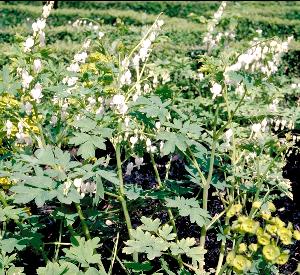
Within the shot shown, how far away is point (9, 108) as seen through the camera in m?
2.46

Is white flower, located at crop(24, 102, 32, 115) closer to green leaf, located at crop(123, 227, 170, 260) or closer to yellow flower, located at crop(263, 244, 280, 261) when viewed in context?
green leaf, located at crop(123, 227, 170, 260)

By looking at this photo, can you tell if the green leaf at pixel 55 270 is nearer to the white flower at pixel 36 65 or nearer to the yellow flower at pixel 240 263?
the yellow flower at pixel 240 263

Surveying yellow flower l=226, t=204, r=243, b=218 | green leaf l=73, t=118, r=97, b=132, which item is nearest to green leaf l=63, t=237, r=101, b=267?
green leaf l=73, t=118, r=97, b=132

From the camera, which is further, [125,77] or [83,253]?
[125,77]

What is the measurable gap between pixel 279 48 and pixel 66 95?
114 inches

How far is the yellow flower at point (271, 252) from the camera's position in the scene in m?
1.75

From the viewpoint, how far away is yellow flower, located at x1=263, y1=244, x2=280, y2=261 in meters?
1.75

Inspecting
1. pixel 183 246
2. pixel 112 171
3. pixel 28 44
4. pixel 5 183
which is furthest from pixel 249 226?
pixel 5 183

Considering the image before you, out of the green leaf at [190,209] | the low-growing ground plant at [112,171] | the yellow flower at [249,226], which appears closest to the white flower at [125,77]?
the low-growing ground plant at [112,171]

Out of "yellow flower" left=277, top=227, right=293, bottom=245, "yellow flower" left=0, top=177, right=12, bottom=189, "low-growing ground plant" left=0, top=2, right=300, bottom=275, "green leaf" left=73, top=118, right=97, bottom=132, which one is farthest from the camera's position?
"yellow flower" left=0, top=177, right=12, bottom=189

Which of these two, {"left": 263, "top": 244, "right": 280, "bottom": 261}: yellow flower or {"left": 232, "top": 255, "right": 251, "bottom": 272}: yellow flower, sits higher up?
{"left": 263, "top": 244, "right": 280, "bottom": 261}: yellow flower

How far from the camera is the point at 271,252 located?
5.76 feet

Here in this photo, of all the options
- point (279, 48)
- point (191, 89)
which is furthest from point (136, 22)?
point (279, 48)

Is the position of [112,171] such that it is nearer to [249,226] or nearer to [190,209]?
[190,209]
